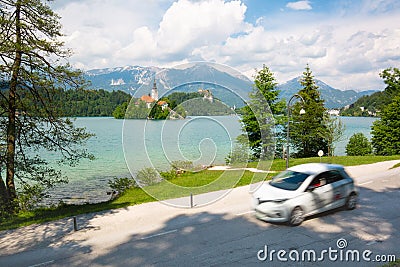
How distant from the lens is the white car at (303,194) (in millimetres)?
9227

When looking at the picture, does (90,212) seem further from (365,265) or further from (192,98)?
(365,265)

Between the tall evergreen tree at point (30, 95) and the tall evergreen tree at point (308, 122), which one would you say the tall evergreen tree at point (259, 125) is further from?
the tall evergreen tree at point (308, 122)

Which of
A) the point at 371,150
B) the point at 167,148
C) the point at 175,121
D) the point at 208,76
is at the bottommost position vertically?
the point at 371,150

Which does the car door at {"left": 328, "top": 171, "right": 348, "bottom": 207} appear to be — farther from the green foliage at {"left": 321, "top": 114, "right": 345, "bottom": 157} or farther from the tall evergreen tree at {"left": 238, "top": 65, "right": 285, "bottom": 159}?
the green foliage at {"left": 321, "top": 114, "right": 345, "bottom": 157}

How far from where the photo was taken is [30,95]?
1385 centimetres

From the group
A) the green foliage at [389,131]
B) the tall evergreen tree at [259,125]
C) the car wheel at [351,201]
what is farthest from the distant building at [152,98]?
the green foliage at [389,131]

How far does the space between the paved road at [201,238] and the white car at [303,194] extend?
370 mm

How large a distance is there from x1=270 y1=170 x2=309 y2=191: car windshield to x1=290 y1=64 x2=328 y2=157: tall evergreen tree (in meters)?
29.2

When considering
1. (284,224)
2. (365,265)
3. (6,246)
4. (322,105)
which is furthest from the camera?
(322,105)

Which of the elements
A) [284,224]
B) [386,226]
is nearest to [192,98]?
[284,224]

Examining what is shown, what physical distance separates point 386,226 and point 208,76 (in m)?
7.07

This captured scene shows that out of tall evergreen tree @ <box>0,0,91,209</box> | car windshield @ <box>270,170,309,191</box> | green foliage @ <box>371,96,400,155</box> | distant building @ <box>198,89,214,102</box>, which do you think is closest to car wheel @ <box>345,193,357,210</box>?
car windshield @ <box>270,170,309,191</box>

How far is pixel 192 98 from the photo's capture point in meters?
9.93

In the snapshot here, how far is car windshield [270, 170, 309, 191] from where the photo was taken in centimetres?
983
